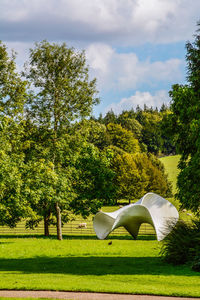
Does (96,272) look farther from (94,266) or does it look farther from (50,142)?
(50,142)

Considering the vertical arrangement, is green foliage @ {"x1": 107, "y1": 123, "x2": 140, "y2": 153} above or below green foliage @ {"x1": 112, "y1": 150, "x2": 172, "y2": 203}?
above

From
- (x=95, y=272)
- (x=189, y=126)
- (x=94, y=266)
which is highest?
(x=189, y=126)

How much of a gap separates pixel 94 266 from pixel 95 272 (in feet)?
5.28

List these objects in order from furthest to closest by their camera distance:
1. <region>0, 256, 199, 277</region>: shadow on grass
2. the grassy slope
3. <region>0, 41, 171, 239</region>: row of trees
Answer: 1. the grassy slope
2. <region>0, 41, 171, 239</region>: row of trees
3. <region>0, 256, 199, 277</region>: shadow on grass

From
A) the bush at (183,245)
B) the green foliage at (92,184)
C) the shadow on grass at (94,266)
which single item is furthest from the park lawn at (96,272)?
the green foliage at (92,184)

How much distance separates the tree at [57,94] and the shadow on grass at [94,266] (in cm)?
1272

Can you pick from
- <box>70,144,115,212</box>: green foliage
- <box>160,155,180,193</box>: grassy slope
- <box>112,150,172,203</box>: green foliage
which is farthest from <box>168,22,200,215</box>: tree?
<box>160,155,180,193</box>: grassy slope

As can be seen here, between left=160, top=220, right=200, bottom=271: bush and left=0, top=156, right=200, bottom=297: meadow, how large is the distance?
0.57 m

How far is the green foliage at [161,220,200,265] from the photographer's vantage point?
17.8 m

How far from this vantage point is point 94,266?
17.4m

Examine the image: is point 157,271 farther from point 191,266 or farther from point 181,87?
point 181,87

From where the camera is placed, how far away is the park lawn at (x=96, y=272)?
12.2 metres

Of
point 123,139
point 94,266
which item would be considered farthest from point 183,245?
point 123,139

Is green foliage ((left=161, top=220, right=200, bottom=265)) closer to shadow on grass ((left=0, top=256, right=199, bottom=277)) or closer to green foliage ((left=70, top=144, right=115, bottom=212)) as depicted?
shadow on grass ((left=0, top=256, right=199, bottom=277))
